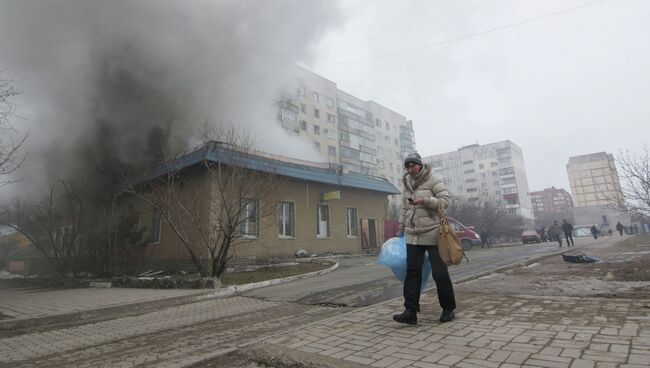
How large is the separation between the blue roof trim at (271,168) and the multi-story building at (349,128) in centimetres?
2167

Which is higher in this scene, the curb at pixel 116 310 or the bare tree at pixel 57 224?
the bare tree at pixel 57 224

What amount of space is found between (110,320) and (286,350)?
13.6ft

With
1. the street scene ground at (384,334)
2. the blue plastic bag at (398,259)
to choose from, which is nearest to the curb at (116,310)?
the street scene ground at (384,334)

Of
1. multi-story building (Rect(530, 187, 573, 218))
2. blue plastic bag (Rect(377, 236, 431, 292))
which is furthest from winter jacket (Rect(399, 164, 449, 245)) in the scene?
multi-story building (Rect(530, 187, 573, 218))

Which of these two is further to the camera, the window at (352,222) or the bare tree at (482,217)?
the bare tree at (482,217)

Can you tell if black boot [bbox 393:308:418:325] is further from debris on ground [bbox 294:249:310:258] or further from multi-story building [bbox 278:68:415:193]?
multi-story building [bbox 278:68:415:193]

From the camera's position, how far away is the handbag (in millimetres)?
3223

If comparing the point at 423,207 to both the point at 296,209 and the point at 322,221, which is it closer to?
the point at 296,209

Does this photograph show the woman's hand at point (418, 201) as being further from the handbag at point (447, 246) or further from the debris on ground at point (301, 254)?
the debris on ground at point (301, 254)

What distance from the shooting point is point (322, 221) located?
18656 mm

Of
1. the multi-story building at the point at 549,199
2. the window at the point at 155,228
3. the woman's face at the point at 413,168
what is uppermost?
the multi-story building at the point at 549,199

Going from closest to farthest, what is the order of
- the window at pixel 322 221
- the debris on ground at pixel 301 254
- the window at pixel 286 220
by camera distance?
the debris on ground at pixel 301 254 → the window at pixel 286 220 → the window at pixel 322 221

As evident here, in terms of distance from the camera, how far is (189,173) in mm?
14703

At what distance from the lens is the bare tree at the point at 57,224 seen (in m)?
13.0
